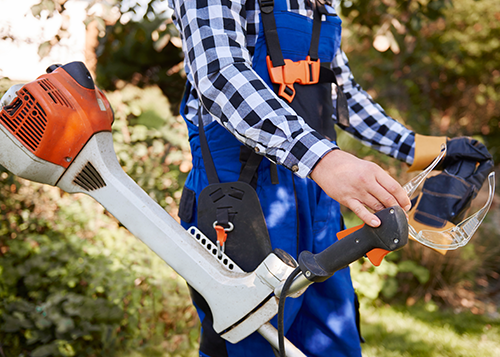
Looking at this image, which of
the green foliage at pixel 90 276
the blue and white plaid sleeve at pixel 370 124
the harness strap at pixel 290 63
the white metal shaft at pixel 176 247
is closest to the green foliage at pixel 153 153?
the green foliage at pixel 90 276

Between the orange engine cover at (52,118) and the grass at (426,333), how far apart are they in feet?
9.09

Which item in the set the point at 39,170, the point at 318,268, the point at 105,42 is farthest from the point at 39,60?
the point at 318,268

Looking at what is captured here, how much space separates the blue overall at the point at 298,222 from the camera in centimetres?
117

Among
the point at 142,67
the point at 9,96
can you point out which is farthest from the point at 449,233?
the point at 142,67

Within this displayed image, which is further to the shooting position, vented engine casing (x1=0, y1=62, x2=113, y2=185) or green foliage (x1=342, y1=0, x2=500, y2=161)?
green foliage (x1=342, y1=0, x2=500, y2=161)

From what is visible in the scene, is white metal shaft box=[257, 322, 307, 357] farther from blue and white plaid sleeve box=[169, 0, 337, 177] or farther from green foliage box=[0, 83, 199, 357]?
green foliage box=[0, 83, 199, 357]

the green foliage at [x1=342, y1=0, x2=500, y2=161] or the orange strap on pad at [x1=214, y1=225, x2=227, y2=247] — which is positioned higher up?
the orange strap on pad at [x1=214, y1=225, x2=227, y2=247]

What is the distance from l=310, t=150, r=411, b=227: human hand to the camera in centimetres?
82

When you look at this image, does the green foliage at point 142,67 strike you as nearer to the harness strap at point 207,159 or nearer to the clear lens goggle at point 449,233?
the harness strap at point 207,159

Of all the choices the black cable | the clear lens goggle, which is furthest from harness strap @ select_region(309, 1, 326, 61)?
the black cable

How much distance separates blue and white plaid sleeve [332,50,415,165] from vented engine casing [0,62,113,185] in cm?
101

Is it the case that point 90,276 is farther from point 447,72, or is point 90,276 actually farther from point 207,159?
point 447,72

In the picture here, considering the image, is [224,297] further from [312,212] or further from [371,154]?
[371,154]

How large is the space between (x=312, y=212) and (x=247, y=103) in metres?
0.48
